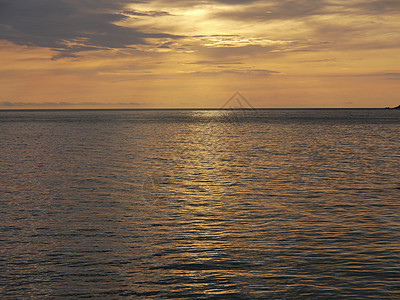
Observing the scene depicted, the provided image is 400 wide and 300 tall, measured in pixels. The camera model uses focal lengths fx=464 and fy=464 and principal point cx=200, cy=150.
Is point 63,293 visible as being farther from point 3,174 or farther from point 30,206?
point 3,174

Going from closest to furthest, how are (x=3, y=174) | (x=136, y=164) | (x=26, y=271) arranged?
(x=26, y=271) < (x=3, y=174) < (x=136, y=164)

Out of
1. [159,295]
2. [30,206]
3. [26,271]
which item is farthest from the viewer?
[30,206]

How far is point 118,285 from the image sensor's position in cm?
1725

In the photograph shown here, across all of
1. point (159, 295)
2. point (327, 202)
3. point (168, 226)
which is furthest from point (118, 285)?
point (327, 202)

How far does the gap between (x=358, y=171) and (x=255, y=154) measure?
74.0ft

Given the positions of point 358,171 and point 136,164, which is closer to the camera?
point 358,171

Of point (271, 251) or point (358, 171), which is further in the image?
Answer: point (358, 171)

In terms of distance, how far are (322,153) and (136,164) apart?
2964 centimetres

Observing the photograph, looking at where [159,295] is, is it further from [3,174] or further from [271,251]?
[3,174]

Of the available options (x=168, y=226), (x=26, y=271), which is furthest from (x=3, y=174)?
(x=26, y=271)

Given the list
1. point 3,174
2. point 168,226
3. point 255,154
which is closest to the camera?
point 168,226

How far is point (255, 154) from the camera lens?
69.4m

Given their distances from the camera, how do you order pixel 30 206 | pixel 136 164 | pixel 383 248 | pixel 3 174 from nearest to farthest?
pixel 383 248
pixel 30 206
pixel 3 174
pixel 136 164

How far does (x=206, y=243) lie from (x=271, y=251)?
3.27 m
